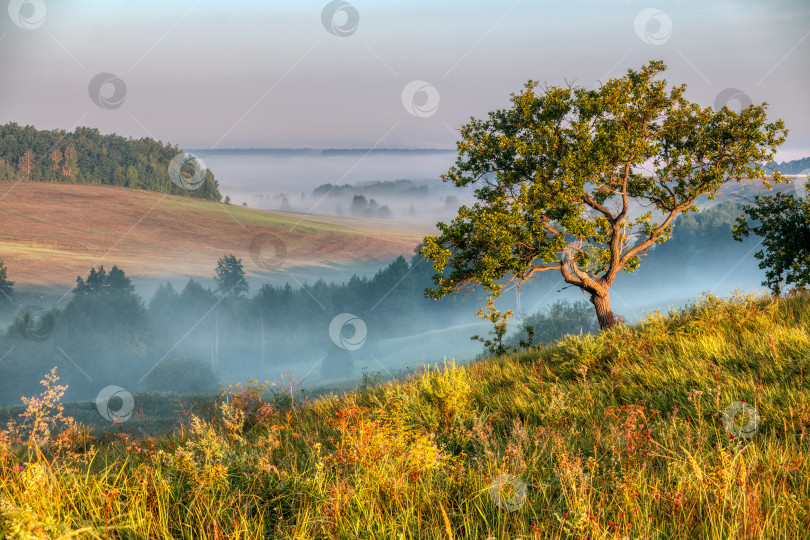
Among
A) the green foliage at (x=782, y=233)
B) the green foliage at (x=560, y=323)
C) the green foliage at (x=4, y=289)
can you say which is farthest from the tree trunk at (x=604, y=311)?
the green foliage at (x=4, y=289)

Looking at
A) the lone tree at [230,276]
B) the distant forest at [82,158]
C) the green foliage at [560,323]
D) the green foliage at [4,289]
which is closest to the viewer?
the green foliage at [560,323]

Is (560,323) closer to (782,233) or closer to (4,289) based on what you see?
(782,233)

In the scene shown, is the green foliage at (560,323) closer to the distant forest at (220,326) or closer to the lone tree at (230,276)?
the distant forest at (220,326)

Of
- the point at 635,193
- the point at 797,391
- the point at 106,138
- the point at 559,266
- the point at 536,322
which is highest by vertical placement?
the point at 106,138

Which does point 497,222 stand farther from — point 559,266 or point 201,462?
point 201,462

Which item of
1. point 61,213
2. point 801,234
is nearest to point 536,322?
point 801,234

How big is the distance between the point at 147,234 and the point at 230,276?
90.0 feet

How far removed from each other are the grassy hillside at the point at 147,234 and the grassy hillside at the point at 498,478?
434 ft

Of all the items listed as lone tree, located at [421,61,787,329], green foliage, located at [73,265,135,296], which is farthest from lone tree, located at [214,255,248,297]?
lone tree, located at [421,61,787,329]

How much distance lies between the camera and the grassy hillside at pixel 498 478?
10.8 feet

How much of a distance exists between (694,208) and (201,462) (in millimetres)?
17712

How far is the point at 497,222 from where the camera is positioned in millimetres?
14023

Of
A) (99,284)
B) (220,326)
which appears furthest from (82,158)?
(220,326)

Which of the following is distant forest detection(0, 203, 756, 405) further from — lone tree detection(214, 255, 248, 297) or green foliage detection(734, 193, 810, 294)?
green foliage detection(734, 193, 810, 294)
